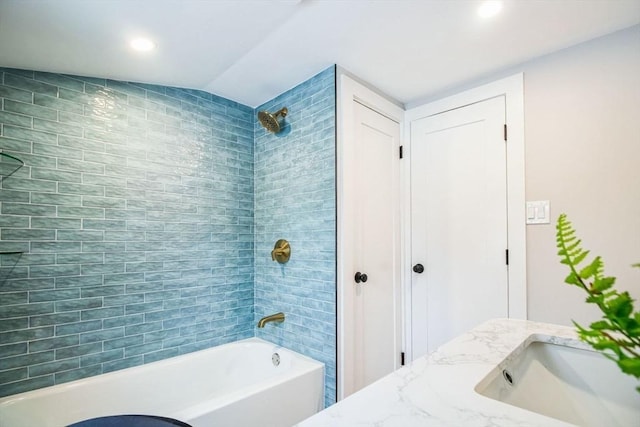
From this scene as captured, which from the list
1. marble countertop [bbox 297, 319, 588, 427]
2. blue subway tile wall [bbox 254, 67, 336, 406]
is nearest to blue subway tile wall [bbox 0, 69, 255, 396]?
blue subway tile wall [bbox 254, 67, 336, 406]

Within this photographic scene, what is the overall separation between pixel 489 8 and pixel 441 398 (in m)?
1.62

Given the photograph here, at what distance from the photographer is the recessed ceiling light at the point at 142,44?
4.95 feet

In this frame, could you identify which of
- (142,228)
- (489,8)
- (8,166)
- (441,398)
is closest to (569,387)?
(441,398)

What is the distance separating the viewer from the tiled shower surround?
1582mm

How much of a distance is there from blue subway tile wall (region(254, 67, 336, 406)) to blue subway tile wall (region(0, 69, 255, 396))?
0.18 m

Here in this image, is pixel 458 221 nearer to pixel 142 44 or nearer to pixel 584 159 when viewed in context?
pixel 584 159

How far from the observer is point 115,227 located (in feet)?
6.03

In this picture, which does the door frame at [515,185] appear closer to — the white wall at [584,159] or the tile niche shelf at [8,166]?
the white wall at [584,159]

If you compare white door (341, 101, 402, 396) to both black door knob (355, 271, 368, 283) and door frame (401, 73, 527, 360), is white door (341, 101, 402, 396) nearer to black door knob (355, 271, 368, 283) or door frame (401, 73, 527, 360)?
black door knob (355, 271, 368, 283)

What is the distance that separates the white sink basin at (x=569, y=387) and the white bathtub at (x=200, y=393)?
1.15 m

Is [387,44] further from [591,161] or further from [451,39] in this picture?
[591,161]

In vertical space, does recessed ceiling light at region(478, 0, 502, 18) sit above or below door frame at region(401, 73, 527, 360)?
above

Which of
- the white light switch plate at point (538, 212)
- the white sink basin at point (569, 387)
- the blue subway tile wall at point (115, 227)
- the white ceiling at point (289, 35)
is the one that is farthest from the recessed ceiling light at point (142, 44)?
the white light switch plate at point (538, 212)

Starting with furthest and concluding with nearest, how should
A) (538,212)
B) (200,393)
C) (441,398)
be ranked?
(200,393)
(538,212)
(441,398)
